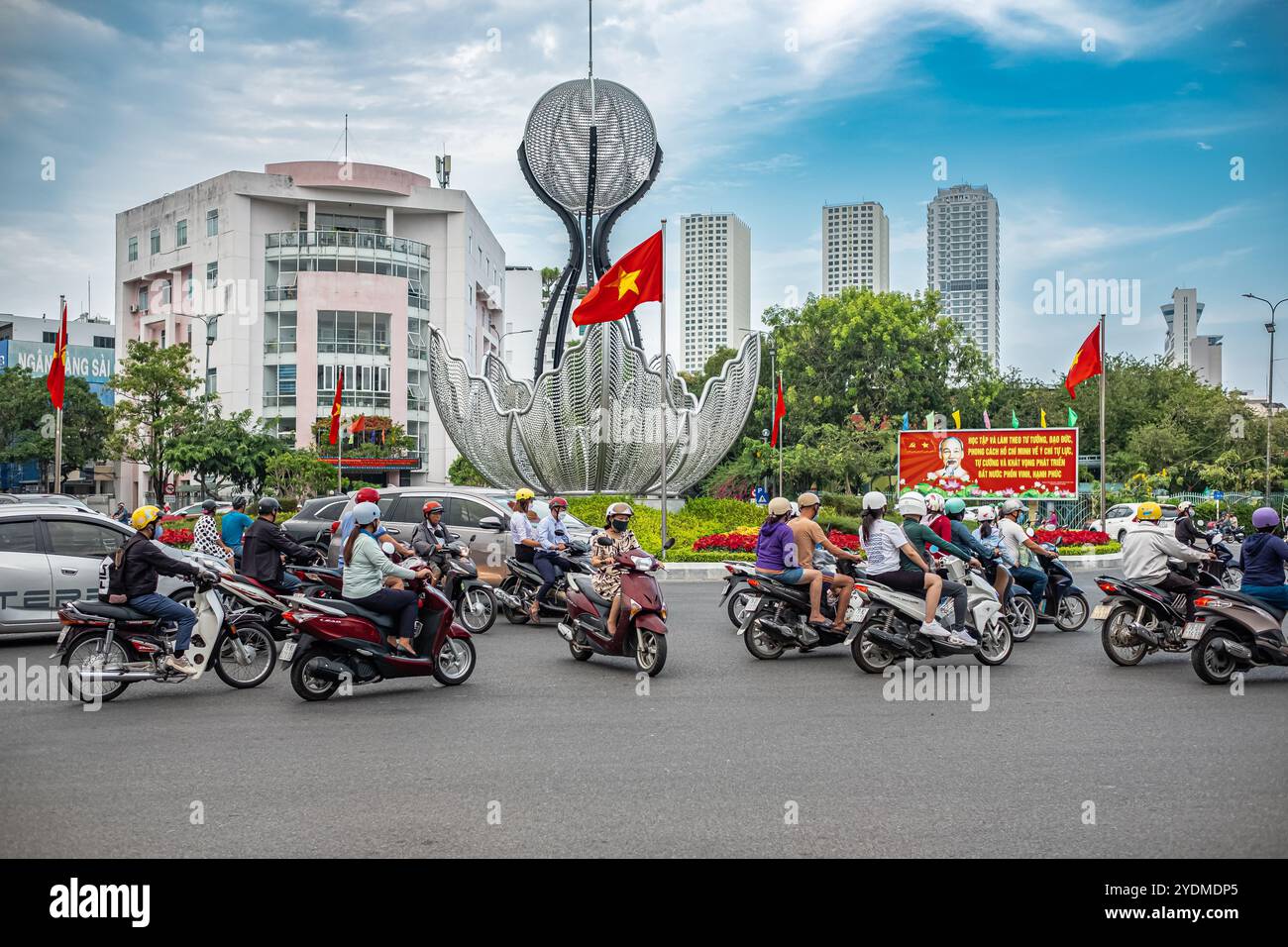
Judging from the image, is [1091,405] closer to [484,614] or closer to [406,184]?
[406,184]

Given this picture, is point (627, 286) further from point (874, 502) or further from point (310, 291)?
point (310, 291)

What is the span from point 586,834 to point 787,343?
44.6 m

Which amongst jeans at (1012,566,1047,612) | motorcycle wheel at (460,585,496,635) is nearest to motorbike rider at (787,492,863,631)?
jeans at (1012,566,1047,612)

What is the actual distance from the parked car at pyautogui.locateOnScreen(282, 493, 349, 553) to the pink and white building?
36016 millimetres

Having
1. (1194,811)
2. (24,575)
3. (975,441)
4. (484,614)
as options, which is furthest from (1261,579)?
(975,441)

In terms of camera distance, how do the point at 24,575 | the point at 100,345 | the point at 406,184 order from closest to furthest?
the point at 24,575, the point at 406,184, the point at 100,345

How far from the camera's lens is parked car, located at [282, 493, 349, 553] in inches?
623

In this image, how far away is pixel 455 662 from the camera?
9.20 meters


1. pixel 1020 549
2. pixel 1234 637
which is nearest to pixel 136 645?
pixel 1234 637

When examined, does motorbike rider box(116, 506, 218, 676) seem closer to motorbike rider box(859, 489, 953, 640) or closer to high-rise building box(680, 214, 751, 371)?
motorbike rider box(859, 489, 953, 640)

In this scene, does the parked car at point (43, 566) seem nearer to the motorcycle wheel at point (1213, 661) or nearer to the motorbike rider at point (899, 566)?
the motorbike rider at point (899, 566)

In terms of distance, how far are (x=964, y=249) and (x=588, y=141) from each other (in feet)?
499

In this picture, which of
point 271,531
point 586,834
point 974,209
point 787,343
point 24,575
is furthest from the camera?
point 974,209
